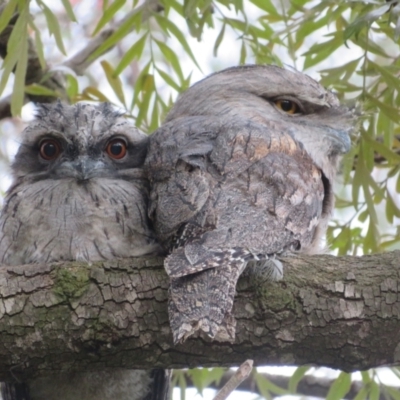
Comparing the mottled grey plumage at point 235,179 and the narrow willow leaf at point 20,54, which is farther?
the narrow willow leaf at point 20,54

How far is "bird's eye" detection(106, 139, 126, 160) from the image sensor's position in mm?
2760

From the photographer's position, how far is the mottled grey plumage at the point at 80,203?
2.50 m

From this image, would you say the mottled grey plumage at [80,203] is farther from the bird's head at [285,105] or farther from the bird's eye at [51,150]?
the bird's head at [285,105]

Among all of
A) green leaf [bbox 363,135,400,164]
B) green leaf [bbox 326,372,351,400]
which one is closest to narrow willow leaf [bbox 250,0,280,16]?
green leaf [bbox 363,135,400,164]

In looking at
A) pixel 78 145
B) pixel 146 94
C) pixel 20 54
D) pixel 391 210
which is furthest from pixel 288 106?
pixel 20 54

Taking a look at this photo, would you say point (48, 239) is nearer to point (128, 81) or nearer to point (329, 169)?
point (329, 169)

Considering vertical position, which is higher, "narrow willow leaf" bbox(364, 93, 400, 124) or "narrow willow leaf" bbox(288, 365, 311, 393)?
"narrow willow leaf" bbox(364, 93, 400, 124)

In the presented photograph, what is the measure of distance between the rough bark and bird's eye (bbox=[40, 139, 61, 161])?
1.95 feet

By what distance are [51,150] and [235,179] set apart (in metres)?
0.78

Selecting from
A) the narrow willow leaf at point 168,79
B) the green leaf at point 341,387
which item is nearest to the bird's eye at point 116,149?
the narrow willow leaf at point 168,79

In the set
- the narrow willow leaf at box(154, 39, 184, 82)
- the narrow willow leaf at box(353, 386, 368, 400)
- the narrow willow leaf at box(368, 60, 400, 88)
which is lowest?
the narrow willow leaf at box(353, 386, 368, 400)

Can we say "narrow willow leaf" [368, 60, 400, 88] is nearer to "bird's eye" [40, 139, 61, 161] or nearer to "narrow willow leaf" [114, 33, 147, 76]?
"narrow willow leaf" [114, 33, 147, 76]

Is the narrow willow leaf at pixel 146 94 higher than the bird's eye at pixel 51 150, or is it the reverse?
the narrow willow leaf at pixel 146 94

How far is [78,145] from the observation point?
8.73 feet
